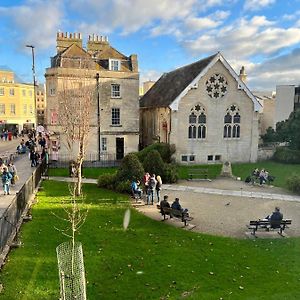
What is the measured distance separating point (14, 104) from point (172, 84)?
48.8m

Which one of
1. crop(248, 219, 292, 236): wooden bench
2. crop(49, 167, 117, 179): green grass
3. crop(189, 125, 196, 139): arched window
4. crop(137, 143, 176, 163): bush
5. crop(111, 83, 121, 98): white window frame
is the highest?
crop(111, 83, 121, 98): white window frame

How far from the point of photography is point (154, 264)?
36.8 ft

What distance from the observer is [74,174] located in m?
24.9

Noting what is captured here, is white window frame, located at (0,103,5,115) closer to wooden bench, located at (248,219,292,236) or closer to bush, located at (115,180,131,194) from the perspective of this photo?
bush, located at (115,180,131,194)

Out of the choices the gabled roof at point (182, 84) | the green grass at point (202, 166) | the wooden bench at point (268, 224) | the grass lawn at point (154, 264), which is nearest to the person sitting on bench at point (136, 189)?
the grass lawn at point (154, 264)

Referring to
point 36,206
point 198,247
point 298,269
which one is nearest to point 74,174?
point 36,206

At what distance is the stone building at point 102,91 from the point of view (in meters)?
33.9

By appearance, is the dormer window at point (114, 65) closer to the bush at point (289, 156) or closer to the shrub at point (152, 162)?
the shrub at point (152, 162)

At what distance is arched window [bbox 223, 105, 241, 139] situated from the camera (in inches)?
1441

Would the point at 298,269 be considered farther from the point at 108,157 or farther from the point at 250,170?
the point at 108,157

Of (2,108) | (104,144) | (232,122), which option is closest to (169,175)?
(104,144)

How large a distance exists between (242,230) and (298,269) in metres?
4.30

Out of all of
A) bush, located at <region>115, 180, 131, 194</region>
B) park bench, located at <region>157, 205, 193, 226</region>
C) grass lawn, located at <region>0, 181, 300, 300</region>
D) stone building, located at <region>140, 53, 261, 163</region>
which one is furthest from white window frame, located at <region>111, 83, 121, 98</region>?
grass lawn, located at <region>0, 181, 300, 300</region>

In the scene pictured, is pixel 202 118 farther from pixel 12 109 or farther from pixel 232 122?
pixel 12 109
